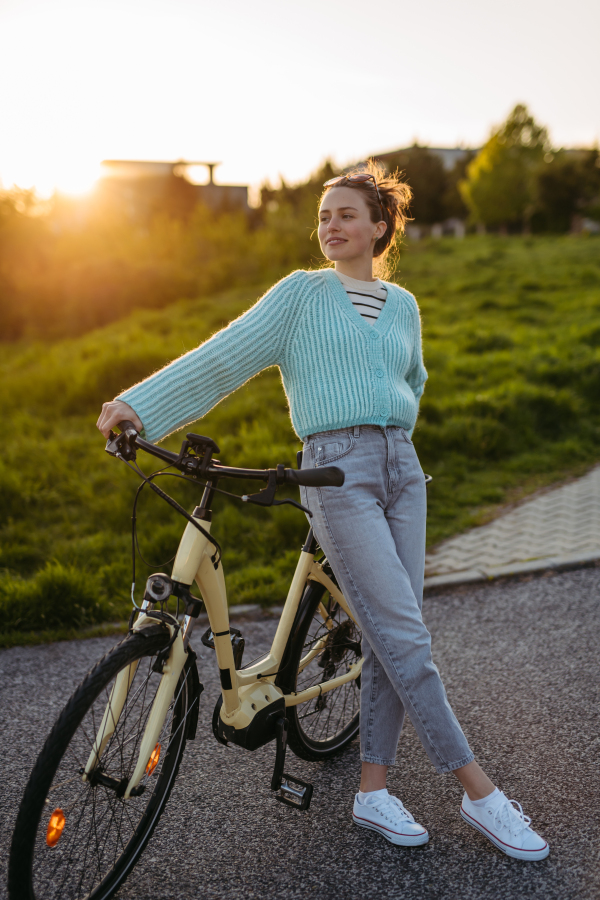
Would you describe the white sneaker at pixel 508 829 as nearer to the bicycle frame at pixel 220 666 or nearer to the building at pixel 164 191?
the bicycle frame at pixel 220 666

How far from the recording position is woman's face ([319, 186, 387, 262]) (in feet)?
8.18

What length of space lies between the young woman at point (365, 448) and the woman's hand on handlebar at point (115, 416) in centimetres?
12

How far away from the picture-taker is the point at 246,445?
267 inches

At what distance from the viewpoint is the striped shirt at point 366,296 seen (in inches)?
98.8

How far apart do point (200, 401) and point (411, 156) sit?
44757mm

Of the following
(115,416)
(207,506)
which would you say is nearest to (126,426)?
(115,416)

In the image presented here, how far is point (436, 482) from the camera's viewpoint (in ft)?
21.7

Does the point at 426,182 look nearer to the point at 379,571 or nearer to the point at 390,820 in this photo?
the point at 379,571

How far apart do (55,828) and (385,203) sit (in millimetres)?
2271

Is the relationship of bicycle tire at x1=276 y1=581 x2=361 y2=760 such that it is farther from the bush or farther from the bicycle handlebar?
the bush

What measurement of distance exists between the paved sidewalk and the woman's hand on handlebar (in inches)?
121

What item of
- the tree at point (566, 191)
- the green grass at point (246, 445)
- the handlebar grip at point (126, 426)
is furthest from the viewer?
the tree at point (566, 191)

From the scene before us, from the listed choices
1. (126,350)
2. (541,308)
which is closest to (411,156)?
(541,308)

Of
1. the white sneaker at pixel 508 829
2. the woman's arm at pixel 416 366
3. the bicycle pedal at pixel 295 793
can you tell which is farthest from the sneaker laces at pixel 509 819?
the woman's arm at pixel 416 366
